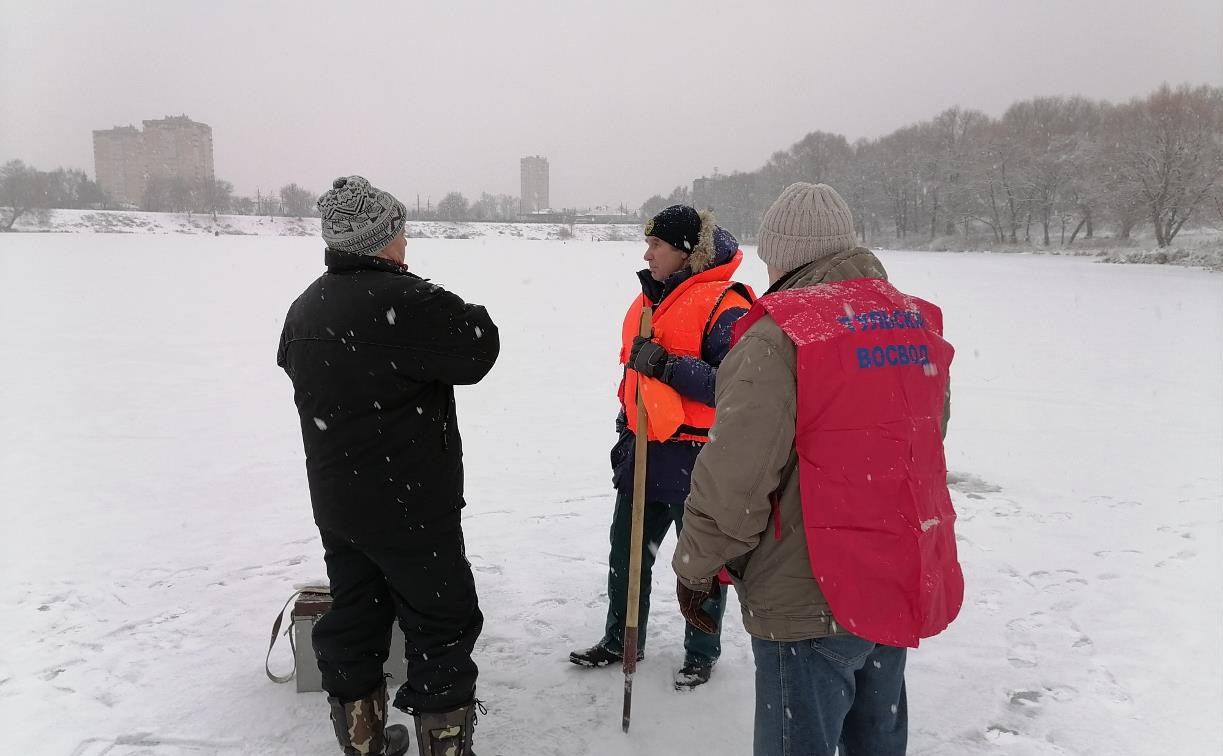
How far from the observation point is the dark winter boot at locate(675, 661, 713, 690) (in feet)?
10.4

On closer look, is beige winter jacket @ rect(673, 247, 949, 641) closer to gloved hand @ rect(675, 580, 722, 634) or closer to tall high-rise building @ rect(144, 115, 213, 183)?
gloved hand @ rect(675, 580, 722, 634)

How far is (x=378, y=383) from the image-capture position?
2.25 m

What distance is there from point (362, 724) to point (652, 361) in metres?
1.69

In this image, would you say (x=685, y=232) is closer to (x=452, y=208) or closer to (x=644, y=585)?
(x=644, y=585)

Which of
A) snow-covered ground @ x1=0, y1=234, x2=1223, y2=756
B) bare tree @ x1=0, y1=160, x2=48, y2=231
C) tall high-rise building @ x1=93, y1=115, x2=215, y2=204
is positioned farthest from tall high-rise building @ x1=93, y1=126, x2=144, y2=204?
snow-covered ground @ x1=0, y1=234, x2=1223, y2=756

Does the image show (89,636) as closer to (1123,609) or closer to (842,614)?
(842,614)

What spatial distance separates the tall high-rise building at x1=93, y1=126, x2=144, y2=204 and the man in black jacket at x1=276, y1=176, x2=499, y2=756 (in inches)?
5116

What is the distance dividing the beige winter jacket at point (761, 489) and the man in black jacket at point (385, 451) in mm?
881

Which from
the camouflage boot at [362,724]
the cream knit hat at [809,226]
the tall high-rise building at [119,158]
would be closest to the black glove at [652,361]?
the cream knit hat at [809,226]

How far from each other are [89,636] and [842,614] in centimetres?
359

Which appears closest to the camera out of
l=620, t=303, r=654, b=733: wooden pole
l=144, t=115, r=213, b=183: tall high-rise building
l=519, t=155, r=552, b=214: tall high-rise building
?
l=620, t=303, r=654, b=733: wooden pole

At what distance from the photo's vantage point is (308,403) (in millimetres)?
2340

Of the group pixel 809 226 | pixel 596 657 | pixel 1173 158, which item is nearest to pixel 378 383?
pixel 809 226

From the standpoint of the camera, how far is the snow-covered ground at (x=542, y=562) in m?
2.92
